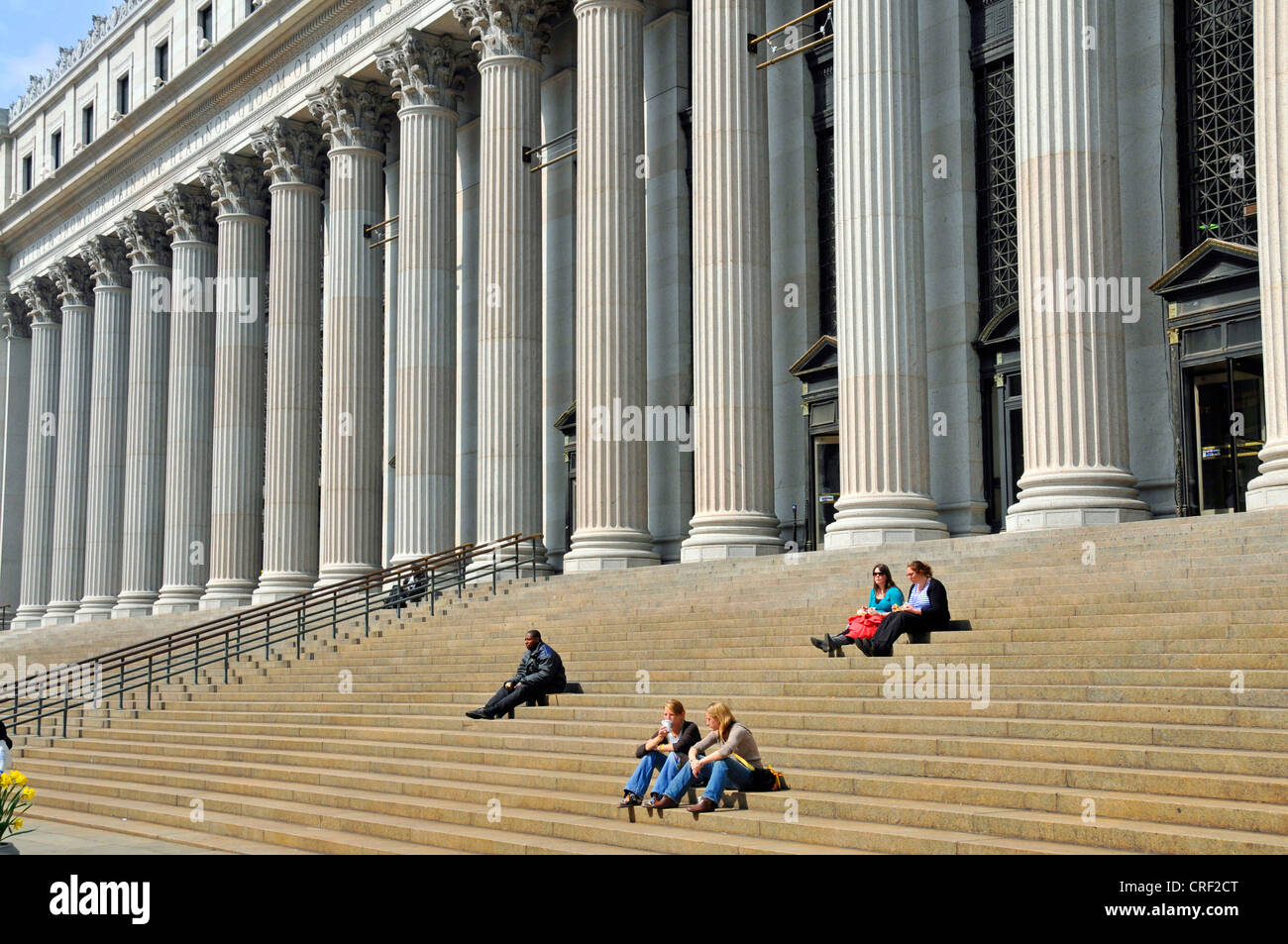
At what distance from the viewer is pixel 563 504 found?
38875 millimetres

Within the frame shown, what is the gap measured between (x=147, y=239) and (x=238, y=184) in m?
7.28

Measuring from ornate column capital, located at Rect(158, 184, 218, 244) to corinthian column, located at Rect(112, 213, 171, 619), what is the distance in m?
2.43

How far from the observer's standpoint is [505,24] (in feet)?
115

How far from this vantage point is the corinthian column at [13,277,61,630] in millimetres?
57594

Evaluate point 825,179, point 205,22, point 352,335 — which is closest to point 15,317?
point 205,22

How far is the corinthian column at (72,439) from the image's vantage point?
181ft

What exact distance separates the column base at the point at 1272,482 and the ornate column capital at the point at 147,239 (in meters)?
41.4

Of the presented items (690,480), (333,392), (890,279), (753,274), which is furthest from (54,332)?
(890,279)

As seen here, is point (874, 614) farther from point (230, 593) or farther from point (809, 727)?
point (230, 593)

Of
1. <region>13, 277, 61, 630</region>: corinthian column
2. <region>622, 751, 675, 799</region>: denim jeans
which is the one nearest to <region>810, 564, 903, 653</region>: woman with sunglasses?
<region>622, 751, 675, 799</region>: denim jeans

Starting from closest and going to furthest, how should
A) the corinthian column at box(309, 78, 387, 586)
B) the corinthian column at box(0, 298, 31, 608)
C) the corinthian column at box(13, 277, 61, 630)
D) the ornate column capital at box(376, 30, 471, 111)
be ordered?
the ornate column capital at box(376, 30, 471, 111) → the corinthian column at box(309, 78, 387, 586) → the corinthian column at box(13, 277, 61, 630) → the corinthian column at box(0, 298, 31, 608)

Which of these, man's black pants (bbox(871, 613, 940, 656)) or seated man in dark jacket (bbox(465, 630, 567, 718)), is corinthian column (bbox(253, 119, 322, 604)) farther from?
man's black pants (bbox(871, 613, 940, 656))

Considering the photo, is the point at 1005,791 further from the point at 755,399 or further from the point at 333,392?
the point at 333,392

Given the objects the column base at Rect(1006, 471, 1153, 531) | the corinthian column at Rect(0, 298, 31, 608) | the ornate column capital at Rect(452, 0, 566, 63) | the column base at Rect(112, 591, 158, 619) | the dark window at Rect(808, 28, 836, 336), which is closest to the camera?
the column base at Rect(1006, 471, 1153, 531)
